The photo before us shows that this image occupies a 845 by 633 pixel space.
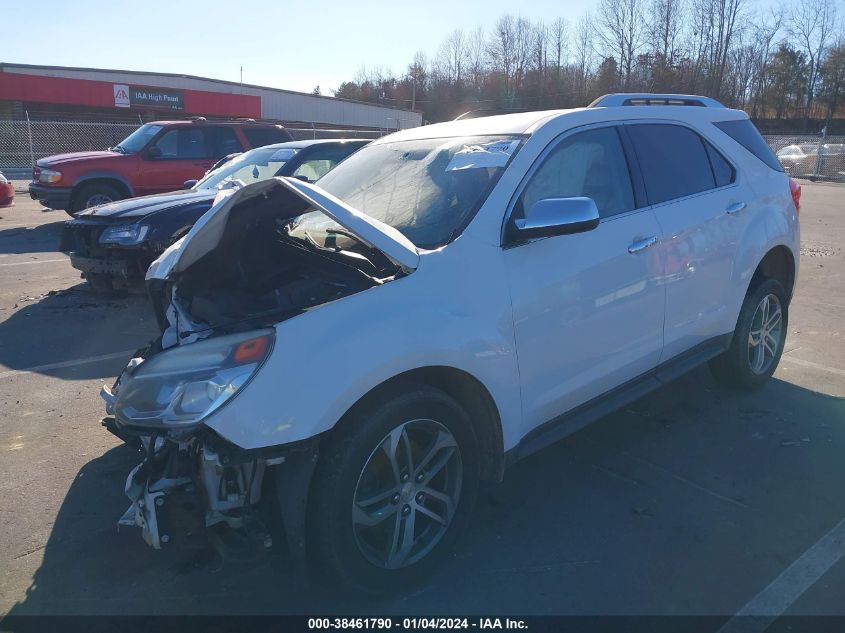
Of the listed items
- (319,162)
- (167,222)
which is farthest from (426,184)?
(319,162)

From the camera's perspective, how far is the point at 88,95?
35969 millimetres

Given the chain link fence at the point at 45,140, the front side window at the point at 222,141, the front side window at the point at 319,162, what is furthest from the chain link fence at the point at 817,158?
the front side window at the point at 319,162

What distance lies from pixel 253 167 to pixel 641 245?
6.27 m

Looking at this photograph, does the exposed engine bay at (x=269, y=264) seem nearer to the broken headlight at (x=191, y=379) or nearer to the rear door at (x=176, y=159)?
the broken headlight at (x=191, y=379)

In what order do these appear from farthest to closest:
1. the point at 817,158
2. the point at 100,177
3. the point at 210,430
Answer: the point at 817,158, the point at 100,177, the point at 210,430

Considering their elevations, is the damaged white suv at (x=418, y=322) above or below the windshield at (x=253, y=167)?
below

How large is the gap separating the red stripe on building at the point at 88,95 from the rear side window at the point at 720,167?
36973 mm

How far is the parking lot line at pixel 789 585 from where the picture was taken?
2828mm

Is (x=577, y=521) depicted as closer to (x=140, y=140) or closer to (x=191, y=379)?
(x=191, y=379)

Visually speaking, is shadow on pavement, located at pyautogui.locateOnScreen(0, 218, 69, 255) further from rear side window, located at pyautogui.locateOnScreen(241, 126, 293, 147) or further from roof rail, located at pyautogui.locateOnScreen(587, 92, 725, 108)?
roof rail, located at pyautogui.locateOnScreen(587, 92, 725, 108)

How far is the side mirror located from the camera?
316cm

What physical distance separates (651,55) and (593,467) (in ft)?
135

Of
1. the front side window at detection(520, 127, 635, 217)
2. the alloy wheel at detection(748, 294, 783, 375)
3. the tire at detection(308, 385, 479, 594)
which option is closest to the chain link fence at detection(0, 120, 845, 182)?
the alloy wheel at detection(748, 294, 783, 375)

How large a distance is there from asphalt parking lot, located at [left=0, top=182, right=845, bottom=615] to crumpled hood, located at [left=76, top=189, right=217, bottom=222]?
7.06 ft
